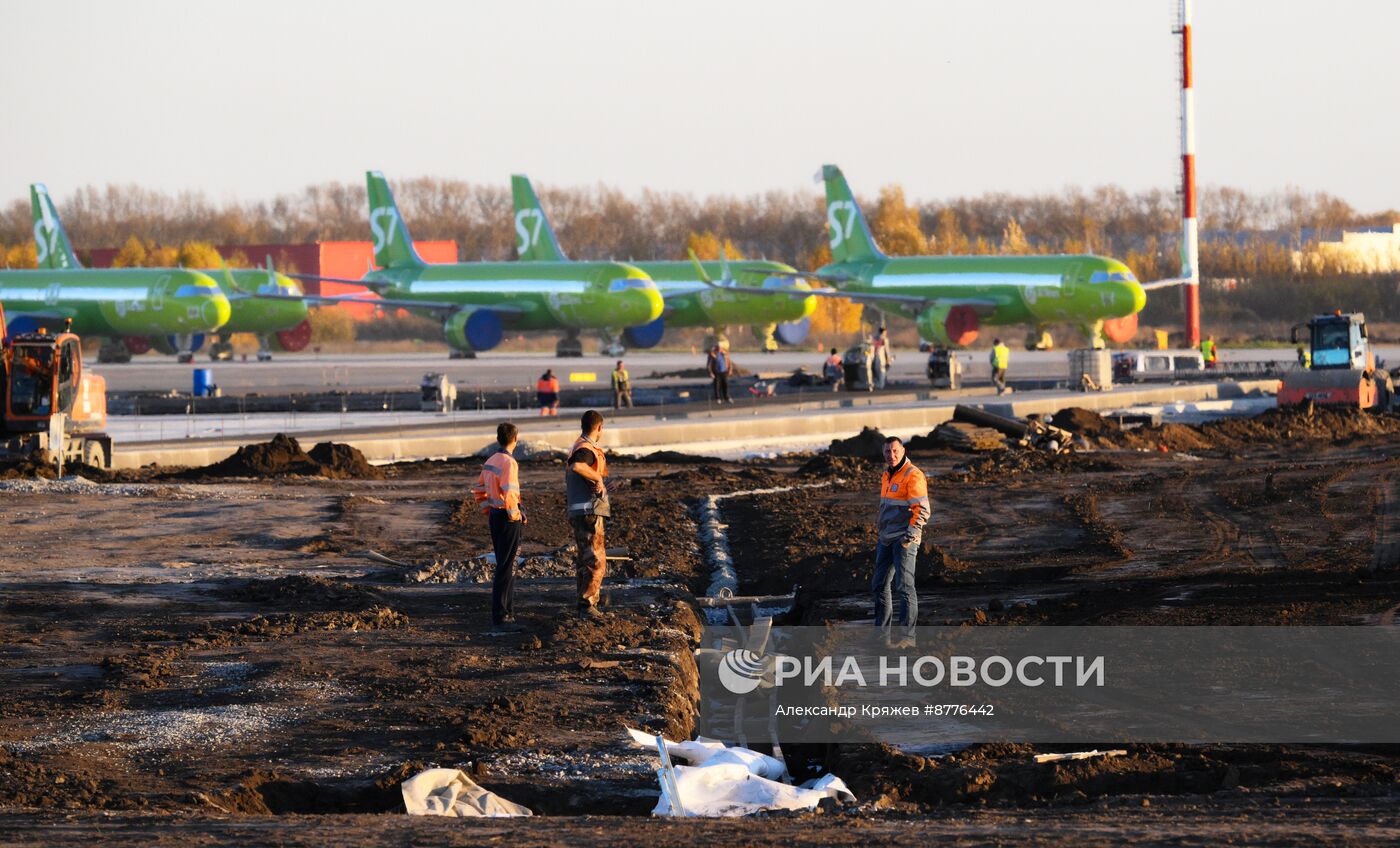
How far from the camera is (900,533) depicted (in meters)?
12.3

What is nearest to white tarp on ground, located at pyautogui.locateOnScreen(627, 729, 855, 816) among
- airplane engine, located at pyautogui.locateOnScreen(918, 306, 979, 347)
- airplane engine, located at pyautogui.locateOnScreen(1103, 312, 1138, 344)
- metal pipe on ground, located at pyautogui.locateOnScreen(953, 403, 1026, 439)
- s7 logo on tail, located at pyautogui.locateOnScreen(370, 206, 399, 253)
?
metal pipe on ground, located at pyautogui.locateOnScreen(953, 403, 1026, 439)

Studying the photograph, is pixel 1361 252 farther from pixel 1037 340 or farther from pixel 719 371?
pixel 719 371

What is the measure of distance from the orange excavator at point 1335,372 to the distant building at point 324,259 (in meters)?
68.3

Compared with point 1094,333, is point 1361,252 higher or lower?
higher

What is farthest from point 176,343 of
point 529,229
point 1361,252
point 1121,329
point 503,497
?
point 1361,252

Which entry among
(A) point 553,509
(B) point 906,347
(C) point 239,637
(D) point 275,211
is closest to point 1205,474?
(A) point 553,509

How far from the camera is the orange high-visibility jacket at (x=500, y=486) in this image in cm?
1241

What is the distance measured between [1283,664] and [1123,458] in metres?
17.0

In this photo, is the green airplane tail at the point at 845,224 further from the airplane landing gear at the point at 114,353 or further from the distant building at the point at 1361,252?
the distant building at the point at 1361,252

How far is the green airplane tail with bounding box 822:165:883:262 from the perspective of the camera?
227ft

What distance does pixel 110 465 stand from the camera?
26984 millimetres

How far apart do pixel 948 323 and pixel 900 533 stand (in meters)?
49.5

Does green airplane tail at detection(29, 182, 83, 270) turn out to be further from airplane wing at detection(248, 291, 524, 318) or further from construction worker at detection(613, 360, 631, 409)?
construction worker at detection(613, 360, 631, 409)

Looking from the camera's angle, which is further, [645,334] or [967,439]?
[645,334]
